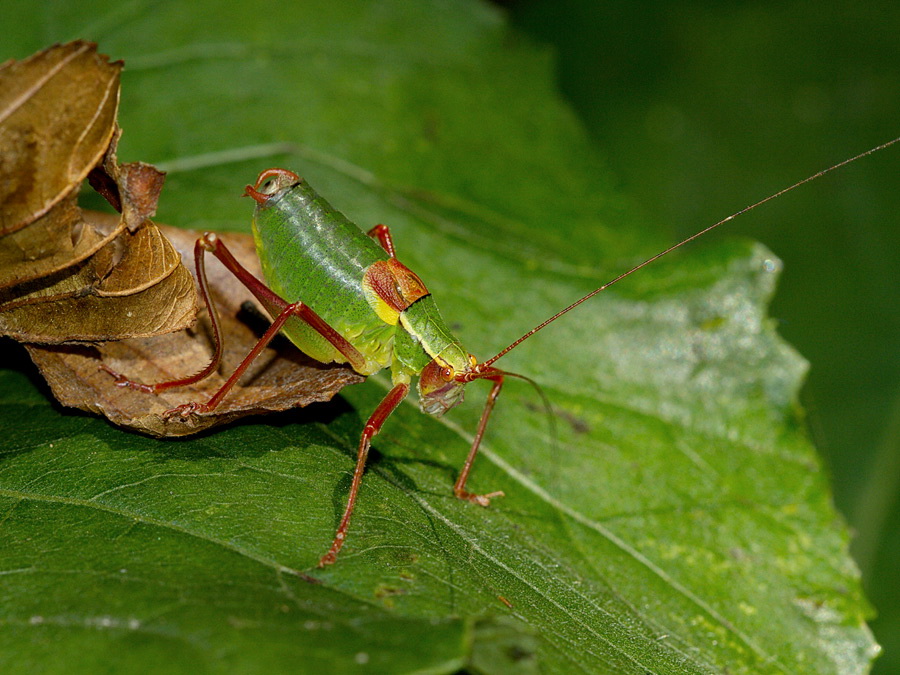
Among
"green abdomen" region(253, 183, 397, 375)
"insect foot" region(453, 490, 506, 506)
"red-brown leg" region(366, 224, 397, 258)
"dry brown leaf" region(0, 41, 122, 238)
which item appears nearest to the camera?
"dry brown leaf" region(0, 41, 122, 238)

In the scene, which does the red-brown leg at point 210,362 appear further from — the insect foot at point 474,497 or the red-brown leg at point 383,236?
the insect foot at point 474,497

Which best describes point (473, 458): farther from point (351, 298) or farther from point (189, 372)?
point (189, 372)

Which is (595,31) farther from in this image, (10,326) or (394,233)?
(10,326)

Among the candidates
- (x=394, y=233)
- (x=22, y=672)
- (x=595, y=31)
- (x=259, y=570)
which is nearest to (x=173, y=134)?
(x=394, y=233)

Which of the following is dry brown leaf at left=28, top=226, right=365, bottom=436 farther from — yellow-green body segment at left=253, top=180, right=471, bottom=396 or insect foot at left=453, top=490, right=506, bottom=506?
insect foot at left=453, top=490, right=506, bottom=506

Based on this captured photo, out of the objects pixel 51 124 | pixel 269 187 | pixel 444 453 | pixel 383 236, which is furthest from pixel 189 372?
pixel 383 236

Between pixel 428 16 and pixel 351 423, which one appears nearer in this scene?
pixel 351 423

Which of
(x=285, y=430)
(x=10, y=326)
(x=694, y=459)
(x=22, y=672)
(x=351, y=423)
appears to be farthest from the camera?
(x=694, y=459)

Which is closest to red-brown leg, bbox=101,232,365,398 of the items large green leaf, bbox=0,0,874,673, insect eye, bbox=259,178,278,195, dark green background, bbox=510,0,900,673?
large green leaf, bbox=0,0,874,673
